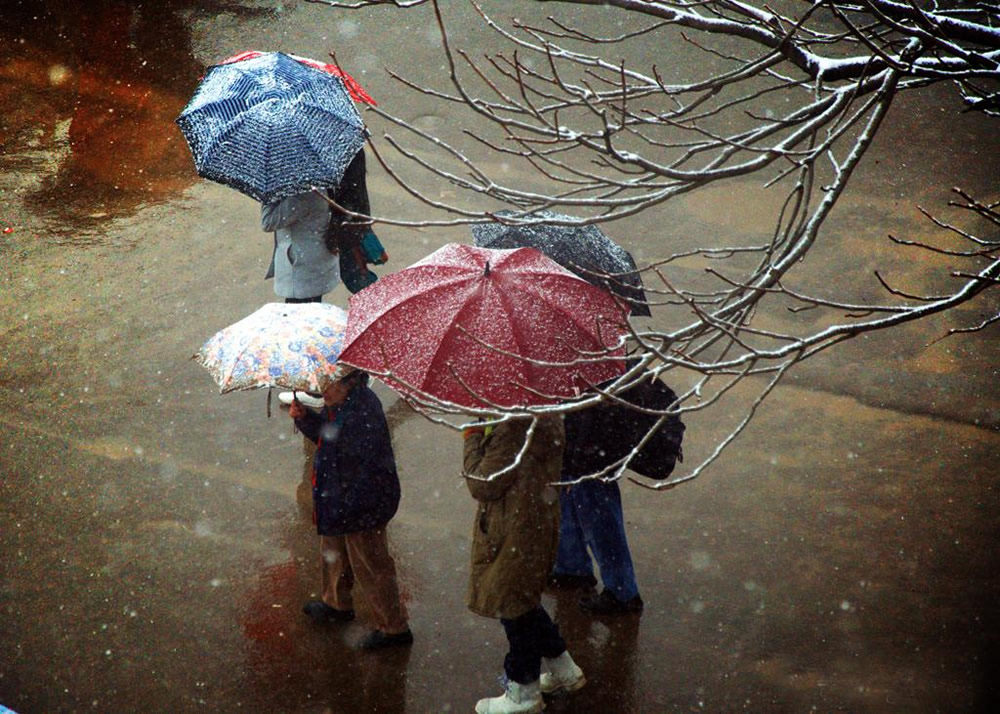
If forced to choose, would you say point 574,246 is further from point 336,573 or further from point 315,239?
point 315,239

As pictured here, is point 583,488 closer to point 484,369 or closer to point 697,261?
point 484,369

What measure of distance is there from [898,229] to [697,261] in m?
1.88

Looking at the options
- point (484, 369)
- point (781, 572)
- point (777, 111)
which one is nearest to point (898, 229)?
point (777, 111)

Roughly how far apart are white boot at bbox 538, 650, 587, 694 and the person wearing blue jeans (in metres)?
0.53

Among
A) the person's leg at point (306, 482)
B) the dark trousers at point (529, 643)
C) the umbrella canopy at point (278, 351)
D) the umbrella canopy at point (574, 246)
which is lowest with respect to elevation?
the person's leg at point (306, 482)

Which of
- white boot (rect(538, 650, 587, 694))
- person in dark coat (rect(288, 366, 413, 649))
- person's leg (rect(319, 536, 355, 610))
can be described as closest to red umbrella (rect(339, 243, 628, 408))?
person in dark coat (rect(288, 366, 413, 649))

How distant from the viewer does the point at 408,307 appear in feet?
13.8

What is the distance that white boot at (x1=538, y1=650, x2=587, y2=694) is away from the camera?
4.78 metres

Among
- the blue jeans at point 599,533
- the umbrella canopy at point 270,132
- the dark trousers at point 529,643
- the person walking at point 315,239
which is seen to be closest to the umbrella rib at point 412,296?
the blue jeans at point 599,533

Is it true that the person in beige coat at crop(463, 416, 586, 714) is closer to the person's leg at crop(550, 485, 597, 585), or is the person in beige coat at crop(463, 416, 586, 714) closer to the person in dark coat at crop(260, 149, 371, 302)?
the person's leg at crop(550, 485, 597, 585)

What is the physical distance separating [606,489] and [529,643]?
0.91 metres

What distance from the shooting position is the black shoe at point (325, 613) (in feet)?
17.3

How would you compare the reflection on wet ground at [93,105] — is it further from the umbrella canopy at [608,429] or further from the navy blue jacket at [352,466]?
the umbrella canopy at [608,429]

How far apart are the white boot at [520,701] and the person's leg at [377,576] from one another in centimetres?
73
